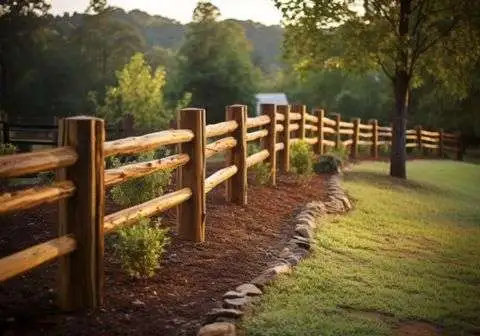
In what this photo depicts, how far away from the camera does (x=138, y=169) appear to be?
5.39 metres

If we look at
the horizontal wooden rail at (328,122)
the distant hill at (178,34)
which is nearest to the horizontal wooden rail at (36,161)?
the horizontal wooden rail at (328,122)

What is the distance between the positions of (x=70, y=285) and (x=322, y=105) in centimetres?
4982

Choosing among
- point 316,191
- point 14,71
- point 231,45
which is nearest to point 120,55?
point 14,71

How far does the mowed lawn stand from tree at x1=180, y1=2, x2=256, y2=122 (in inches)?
1271

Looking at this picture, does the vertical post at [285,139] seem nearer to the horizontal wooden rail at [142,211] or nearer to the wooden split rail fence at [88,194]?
the wooden split rail fence at [88,194]

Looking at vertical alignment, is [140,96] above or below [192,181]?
above

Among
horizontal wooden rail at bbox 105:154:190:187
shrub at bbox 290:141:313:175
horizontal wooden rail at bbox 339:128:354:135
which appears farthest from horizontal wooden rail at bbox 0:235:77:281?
horizontal wooden rail at bbox 339:128:354:135

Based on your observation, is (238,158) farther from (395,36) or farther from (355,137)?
(355,137)

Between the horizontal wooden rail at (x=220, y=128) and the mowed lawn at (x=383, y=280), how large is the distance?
1936mm

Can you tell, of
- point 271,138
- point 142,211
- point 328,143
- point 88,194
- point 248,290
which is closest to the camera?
point 88,194

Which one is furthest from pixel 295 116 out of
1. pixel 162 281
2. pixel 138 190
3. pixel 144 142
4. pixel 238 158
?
pixel 162 281

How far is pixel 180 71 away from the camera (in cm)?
4453

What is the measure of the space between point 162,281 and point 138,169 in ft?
3.57

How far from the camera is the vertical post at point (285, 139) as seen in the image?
1242 cm
